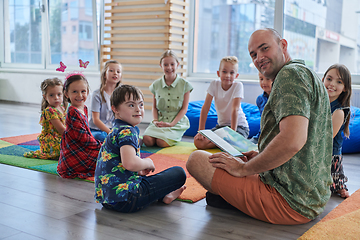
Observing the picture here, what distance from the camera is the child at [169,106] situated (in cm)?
334

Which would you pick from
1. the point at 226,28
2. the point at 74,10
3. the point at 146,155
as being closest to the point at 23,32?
the point at 74,10

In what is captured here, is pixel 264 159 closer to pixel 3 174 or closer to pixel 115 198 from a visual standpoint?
pixel 115 198

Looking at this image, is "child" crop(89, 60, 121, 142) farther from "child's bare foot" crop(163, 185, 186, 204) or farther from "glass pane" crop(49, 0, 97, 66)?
"glass pane" crop(49, 0, 97, 66)

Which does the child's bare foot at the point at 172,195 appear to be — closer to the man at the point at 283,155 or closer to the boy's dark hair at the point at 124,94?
the man at the point at 283,155

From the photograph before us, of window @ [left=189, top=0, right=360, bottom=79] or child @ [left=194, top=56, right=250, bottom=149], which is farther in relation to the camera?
window @ [left=189, top=0, right=360, bottom=79]

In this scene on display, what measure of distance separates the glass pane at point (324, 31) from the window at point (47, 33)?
10.5ft

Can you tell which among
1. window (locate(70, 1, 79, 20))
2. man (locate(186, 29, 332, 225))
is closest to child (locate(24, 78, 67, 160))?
man (locate(186, 29, 332, 225))

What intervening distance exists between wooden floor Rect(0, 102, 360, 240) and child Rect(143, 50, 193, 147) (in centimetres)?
134

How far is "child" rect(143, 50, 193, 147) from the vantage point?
3336mm

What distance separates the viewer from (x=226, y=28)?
5.04 metres

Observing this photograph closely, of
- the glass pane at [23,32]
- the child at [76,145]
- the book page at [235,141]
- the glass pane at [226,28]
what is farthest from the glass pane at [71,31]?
the book page at [235,141]

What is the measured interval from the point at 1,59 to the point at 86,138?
20.9 ft

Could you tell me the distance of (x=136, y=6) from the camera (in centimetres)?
472

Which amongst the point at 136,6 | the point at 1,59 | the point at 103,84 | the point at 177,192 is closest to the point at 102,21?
the point at 136,6
